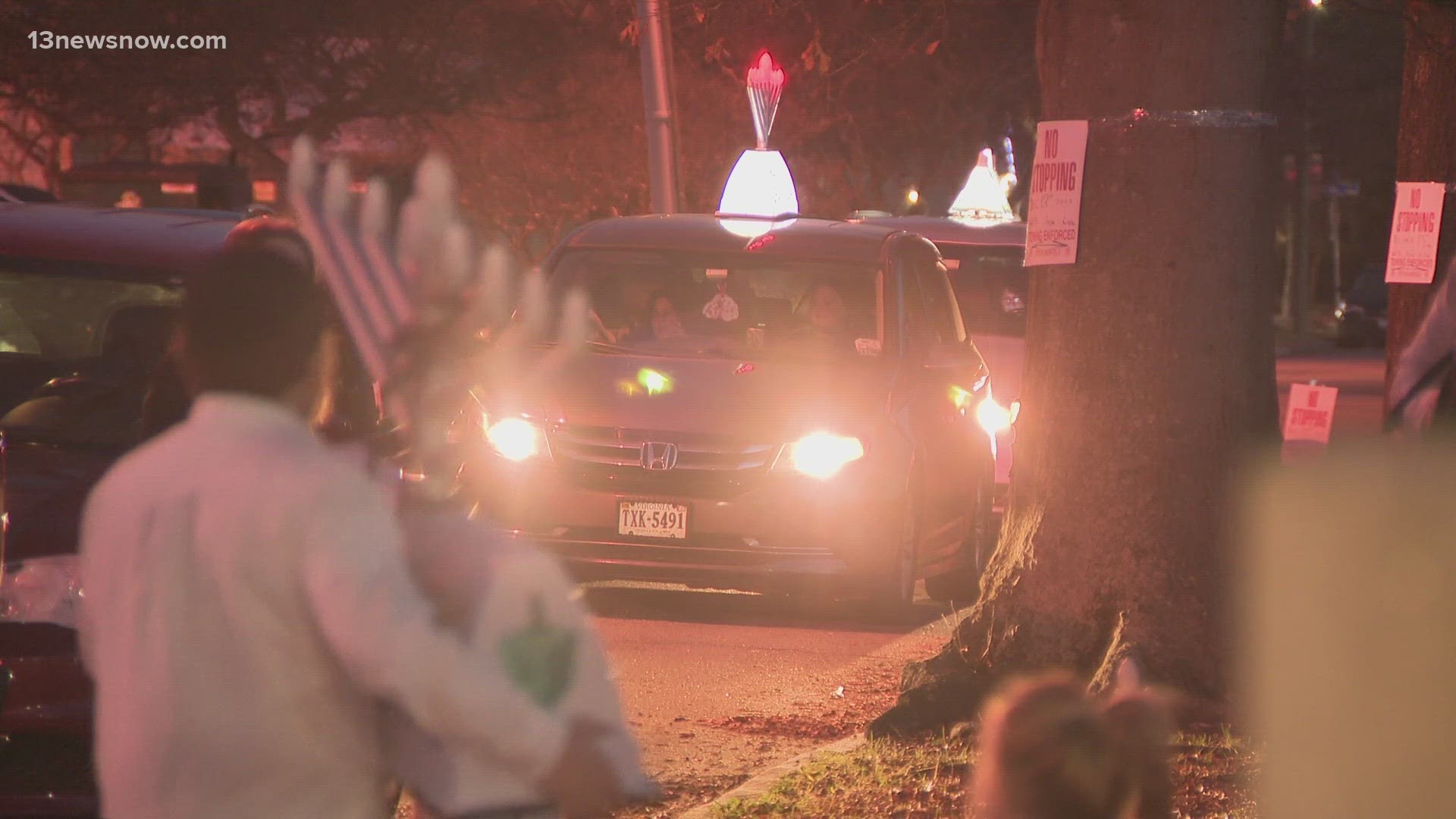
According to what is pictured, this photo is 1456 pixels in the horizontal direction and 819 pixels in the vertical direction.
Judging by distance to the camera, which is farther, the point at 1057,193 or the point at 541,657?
the point at 1057,193

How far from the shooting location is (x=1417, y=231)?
1023 centimetres

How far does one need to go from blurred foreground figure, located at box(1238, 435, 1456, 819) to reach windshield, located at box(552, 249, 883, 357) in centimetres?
488

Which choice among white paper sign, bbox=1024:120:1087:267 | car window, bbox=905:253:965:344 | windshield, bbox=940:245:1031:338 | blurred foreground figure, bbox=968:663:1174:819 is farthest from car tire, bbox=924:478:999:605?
blurred foreground figure, bbox=968:663:1174:819

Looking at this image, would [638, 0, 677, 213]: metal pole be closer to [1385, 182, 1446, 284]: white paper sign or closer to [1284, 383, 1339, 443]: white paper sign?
[1385, 182, 1446, 284]: white paper sign

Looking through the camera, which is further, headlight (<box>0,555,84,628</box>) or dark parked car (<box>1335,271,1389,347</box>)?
dark parked car (<box>1335,271,1389,347</box>)

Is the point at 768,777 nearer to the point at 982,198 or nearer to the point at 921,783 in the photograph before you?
the point at 921,783

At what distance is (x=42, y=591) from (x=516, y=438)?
16.0 ft

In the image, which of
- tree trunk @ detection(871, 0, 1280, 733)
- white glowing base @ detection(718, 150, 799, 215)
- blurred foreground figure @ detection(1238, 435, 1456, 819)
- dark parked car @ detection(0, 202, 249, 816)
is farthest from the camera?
white glowing base @ detection(718, 150, 799, 215)

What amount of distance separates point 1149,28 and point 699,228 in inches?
170

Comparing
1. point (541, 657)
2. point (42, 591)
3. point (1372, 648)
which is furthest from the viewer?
point (1372, 648)

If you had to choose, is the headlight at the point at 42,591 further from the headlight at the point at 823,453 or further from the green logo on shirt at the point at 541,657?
the headlight at the point at 823,453

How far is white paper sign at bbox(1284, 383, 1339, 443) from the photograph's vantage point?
7883 mm

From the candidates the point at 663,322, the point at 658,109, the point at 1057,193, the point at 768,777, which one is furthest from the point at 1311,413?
the point at 658,109

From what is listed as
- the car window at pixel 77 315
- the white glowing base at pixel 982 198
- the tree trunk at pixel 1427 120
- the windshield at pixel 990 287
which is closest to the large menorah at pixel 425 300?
the car window at pixel 77 315
